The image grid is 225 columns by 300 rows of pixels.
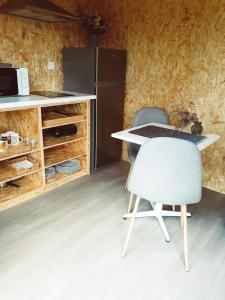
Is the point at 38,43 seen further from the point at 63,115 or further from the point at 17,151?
the point at 17,151

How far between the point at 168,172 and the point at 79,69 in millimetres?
1888

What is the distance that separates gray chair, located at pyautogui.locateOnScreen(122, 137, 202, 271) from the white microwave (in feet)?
5.10

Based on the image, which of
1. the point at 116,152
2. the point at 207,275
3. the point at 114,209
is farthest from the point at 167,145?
the point at 116,152

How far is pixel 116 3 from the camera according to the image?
323cm

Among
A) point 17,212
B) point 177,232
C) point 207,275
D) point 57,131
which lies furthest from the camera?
point 57,131

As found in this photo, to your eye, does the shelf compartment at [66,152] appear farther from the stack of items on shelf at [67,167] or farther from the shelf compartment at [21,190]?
the shelf compartment at [21,190]

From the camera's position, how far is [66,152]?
3.17 meters

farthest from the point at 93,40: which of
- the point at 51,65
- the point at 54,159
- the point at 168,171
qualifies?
the point at 168,171

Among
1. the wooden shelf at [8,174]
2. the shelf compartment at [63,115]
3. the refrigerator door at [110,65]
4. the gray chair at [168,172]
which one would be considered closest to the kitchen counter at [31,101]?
the shelf compartment at [63,115]

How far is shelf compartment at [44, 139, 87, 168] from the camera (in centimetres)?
295

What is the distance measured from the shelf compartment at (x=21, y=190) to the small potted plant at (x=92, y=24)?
5.75 feet

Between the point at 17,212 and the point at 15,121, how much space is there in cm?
94

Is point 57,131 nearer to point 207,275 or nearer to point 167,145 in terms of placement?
point 167,145

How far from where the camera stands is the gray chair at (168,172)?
5.14 feet
